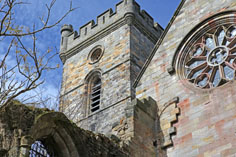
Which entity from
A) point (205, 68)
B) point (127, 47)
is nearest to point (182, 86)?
point (205, 68)

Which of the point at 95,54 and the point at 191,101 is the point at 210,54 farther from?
the point at 95,54

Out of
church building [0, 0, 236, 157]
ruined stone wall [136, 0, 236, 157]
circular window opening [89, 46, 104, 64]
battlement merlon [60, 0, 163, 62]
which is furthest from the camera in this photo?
circular window opening [89, 46, 104, 64]

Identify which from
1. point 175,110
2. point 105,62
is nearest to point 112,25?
point 105,62

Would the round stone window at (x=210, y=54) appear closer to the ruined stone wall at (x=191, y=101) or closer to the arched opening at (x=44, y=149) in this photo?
the ruined stone wall at (x=191, y=101)

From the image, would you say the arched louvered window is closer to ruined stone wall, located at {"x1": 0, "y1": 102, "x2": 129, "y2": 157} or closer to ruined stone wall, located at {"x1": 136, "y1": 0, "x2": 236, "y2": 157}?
ruined stone wall, located at {"x1": 136, "y1": 0, "x2": 236, "y2": 157}

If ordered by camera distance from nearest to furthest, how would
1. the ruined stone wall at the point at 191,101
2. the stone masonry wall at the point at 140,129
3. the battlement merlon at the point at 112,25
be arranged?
the ruined stone wall at the point at 191,101 → the stone masonry wall at the point at 140,129 → the battlement merlon at the point at 112,25

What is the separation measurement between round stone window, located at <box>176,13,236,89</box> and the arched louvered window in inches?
384

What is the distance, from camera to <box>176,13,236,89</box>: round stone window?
37.2 feet

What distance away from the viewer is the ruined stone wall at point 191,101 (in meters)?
10.2

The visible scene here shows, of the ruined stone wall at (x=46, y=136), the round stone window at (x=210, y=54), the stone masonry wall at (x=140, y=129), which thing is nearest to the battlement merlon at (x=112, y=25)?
the round stone window at (x=210, y=54)

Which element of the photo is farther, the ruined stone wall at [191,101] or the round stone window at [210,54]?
the round stone window at [210,54]

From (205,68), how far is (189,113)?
52.2 inches

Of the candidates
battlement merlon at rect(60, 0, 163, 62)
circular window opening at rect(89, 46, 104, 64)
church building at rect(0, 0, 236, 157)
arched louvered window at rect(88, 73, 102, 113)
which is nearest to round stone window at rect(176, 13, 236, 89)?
church building at rect(0, 0, 236, 157)

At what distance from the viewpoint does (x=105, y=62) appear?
22.5 metres
